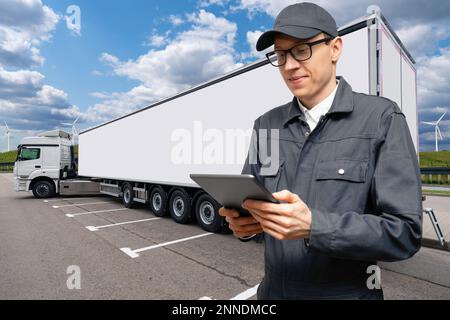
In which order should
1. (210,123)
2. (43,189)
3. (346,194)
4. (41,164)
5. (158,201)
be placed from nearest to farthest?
(346,194) < (210,123) < (158,201) < (41,164) < (43,189)

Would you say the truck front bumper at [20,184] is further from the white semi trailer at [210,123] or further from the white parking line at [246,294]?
the white parking line at [246,294]

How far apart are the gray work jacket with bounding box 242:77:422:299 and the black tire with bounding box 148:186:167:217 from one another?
7387mm

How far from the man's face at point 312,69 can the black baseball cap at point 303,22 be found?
0.12ft

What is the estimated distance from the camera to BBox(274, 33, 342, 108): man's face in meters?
1.24

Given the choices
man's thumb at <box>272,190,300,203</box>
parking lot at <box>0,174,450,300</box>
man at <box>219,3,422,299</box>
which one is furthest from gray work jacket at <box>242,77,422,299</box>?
parking lot at <box>0,174,450,300</box>

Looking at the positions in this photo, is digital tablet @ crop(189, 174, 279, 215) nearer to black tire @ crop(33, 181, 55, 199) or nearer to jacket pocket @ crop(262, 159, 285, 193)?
jacket pocket @ crop(262, 159, 285, 193)

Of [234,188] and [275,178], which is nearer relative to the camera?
[234,188]

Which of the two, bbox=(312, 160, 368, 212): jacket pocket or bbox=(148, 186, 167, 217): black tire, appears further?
bbox=(148, 186, 167, 217): black tire

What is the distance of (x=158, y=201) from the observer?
8945 mm

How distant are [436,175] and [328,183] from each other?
23.8m

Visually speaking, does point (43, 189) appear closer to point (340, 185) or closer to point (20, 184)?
point (20, 184)

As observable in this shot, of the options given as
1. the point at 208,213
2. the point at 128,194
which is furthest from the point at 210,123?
the point at 128,194
